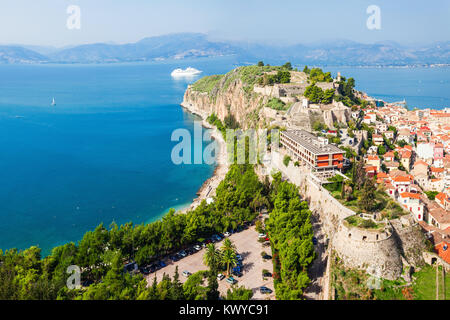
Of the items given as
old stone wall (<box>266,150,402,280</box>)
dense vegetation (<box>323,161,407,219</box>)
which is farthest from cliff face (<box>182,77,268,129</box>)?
old stone wall (<box>266,150,402,280</box>)

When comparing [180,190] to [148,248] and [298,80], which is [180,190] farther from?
[298,80]

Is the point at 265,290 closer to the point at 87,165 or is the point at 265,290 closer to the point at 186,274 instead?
the point at 186,274

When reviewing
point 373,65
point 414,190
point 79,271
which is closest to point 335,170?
point 414,190

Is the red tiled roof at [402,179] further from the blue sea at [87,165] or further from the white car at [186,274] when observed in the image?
the blue sea at [87,165]

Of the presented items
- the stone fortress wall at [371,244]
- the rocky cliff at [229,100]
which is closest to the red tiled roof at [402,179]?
the stone fortress wall at [371,244]

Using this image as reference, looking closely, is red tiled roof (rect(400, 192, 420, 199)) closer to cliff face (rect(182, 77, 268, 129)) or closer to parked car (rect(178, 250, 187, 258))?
parked car (rect(178, 250, 187, 258))

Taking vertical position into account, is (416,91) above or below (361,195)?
above

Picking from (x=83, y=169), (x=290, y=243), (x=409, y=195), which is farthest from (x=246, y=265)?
(x=83, y=169)
